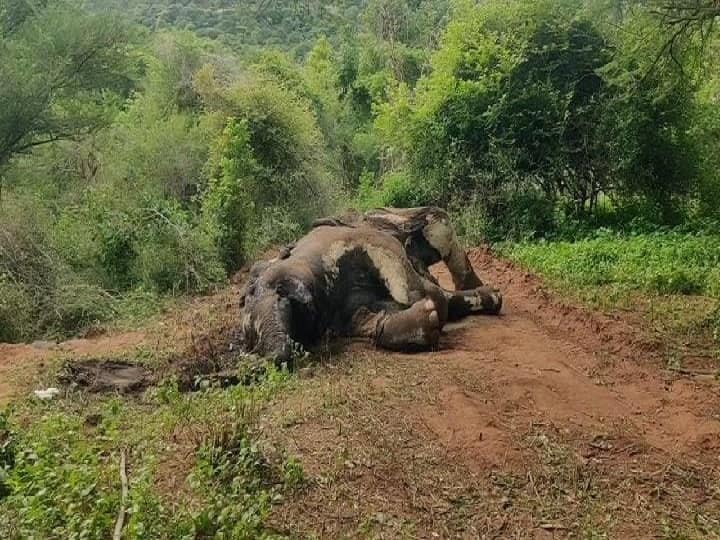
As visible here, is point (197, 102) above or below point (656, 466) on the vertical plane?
above

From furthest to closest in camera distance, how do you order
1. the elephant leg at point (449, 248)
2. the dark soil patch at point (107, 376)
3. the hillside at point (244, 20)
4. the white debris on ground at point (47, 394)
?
the hillside at point (244, 20), the elephant leg at point (449, 248), the dark soil patch at point (107, 376), the white debris on ground at point (47, 394)

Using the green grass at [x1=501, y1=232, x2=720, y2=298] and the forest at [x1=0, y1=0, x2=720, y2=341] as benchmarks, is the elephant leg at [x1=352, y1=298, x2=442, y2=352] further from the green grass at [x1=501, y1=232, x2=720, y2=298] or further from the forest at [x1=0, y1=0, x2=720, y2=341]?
the forest at [x1=0, y1=0, x2=720, y2=341]

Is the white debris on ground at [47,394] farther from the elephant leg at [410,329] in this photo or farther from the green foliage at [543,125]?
the green foliage at [543,125]

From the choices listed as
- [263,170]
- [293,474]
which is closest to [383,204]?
[263,170]

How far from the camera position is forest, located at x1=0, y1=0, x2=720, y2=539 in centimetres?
374

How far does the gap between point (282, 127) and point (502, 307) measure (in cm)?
831

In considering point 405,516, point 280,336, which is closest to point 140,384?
point 280,336

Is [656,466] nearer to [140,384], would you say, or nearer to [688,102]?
Result: [140,384]

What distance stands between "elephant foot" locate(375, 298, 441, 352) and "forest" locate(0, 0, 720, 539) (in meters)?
0.34

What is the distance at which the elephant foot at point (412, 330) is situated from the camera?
6367 millimetres

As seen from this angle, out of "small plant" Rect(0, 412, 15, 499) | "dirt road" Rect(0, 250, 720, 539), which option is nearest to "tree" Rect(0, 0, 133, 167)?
"dirt road" Rect(0, 250, 720, 539)

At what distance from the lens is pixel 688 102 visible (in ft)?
44.8

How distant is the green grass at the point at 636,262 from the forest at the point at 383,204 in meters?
0.06

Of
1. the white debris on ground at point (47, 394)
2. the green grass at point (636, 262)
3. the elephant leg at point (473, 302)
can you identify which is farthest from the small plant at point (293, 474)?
the green grass at point (636, 262)
